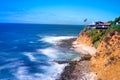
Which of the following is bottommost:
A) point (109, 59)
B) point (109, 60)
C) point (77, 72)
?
point (77, 72)

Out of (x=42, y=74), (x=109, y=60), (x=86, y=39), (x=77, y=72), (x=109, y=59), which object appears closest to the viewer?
(x=109, y=60)

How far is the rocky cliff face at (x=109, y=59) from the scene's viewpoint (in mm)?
39594

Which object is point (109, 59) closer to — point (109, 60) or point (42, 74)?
point (109, 60)

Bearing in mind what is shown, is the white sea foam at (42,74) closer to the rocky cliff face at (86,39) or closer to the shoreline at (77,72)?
the shoreline at (77,72)

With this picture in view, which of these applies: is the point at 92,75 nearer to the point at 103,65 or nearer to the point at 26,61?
the point at 103,65

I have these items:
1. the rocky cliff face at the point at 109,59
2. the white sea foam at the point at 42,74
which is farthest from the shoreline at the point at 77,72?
the rocky cliff face at the point at 109,59

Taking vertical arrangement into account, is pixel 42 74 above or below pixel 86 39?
below

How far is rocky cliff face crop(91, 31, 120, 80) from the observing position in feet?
130

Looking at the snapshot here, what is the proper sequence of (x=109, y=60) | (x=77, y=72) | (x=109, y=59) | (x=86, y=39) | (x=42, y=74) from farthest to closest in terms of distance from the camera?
(x=86, y=39), (x=42, y=74), (x=77, y=72), (x=109, y=59), (x=109, y=60)

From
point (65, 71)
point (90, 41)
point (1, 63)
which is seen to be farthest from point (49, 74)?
point (90, 41)

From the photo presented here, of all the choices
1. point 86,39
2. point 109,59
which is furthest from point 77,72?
point 86,39

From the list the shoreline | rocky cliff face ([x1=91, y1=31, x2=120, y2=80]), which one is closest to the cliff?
rocky cliff face ([x1=91, y1=31, x2=120, y2=80])

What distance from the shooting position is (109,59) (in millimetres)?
42406

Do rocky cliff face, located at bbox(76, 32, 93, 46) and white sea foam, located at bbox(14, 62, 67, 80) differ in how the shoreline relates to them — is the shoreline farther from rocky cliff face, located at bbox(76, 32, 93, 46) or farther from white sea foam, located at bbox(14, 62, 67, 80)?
rocky cliff face, located at bbox(76, 32, 93, 46)
